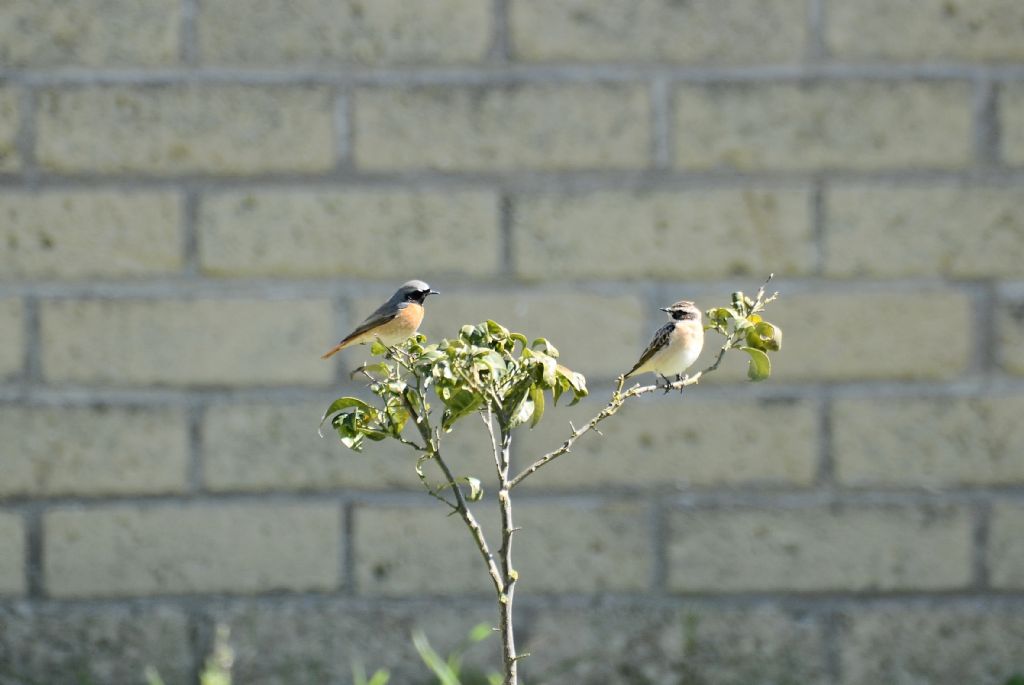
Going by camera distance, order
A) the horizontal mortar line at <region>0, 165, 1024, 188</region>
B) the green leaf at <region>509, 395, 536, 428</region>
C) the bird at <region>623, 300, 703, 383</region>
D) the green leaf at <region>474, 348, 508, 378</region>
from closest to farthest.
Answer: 1. the green leaf at <region>474, 348, 508, 378</region>
2. the green leaf at <region>509, 395, 536, 428</region>
3. the bird at <region>623, 300, 703, 383</region>
4. the horizontal mortar line at <region>0, 165, 1024, 188</region>

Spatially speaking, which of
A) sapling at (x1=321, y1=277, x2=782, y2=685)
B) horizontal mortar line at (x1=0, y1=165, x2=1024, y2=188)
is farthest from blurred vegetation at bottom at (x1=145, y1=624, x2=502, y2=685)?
sapling at (x1=321, y1=277, x2=782, y2=685)

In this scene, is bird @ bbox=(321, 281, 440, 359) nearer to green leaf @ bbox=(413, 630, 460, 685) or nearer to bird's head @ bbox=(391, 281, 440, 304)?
bird's head @ bbox=(391, 281, 440, 304)

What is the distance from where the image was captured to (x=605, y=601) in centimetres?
317

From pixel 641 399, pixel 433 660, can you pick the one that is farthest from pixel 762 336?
pixel 433 660

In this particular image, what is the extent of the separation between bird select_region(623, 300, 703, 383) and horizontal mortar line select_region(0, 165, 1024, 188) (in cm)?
65

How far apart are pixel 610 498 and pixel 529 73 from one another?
40.5 inches

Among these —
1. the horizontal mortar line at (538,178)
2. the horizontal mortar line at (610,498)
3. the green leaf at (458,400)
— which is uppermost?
the horizontal mortar line at (538,178)

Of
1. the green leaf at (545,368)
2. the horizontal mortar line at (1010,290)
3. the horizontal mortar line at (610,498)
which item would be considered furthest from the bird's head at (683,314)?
the horizontal mortar line at (1010,290)

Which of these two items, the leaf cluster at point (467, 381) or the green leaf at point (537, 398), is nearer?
the leaf cluster at point (467, 381)

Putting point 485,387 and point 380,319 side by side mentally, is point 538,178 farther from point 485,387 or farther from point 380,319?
point 485,387

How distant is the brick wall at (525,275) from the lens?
3.09 m

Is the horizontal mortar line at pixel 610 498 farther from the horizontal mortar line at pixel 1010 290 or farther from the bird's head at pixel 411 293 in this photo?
the bird's head at pixel 411 293

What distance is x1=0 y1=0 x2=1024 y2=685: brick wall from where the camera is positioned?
122 inches

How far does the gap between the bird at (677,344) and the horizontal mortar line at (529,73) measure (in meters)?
0.79
